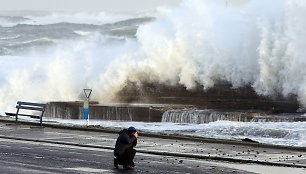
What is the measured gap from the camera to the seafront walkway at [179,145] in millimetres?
17344

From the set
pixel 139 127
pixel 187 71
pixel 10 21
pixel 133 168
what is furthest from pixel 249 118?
pixel 10 21

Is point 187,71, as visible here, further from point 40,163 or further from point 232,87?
point 40,163

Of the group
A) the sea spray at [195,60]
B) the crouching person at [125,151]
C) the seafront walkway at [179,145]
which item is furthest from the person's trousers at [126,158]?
the sea spray at [195,60]

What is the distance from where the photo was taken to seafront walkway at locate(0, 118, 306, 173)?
17.3 m

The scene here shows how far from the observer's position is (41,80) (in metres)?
37.9

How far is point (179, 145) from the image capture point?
66.9 feet

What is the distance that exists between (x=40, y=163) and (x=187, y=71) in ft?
57.1

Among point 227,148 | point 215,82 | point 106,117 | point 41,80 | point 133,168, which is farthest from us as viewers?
point 41,80

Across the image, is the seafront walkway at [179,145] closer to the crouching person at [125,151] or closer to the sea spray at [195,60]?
the crouching person at [125,151]

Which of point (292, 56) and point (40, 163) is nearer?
point (40, 163)

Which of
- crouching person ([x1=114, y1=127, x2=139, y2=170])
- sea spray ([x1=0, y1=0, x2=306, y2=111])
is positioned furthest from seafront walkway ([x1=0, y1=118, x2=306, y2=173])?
sea spray ([x1=0, y1=0, x2=306, y2=111])

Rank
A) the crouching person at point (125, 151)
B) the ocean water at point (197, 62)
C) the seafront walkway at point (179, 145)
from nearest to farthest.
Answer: the crouching person at point (125, 151) → the seafront walkway at point (179, 145) → the ocean water at point (197, 62)

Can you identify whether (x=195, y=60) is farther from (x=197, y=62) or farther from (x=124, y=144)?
(x=124, y=144)

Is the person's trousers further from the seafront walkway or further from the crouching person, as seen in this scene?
the seafront walkway
